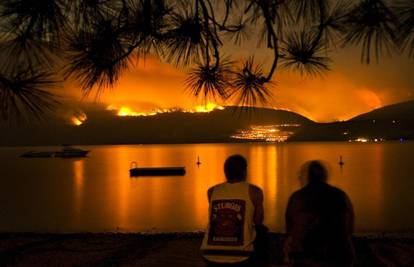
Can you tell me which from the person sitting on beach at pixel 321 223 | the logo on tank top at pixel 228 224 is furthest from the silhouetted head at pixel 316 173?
the logo on tank top at pixel 228 224

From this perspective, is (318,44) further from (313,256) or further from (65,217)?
(65,217)

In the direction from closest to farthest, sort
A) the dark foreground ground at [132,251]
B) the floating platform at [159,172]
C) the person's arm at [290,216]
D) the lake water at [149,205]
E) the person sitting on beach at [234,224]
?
the person sitting on beach at [234,224]
the person's arm at [290,216]
the dark foreground ground at [132,251]
the lake water at [149,205]
the floating platform at [159,172]

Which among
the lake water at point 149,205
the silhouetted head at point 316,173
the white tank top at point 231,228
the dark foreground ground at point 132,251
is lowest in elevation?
the lake water at point 149,205

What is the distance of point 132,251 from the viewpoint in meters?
7.93

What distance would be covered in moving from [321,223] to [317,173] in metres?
0.35

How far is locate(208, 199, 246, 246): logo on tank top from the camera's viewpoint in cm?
301

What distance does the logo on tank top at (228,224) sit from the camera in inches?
118

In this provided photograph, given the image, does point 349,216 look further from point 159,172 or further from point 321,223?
point 159,172

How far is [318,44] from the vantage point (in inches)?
132

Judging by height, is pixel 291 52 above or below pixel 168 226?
above

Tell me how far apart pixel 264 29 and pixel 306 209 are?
1.39 metres

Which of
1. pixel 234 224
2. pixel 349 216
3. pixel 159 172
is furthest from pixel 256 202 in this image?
pixel 159 172

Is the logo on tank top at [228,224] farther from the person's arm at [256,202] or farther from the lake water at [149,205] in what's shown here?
the lake water at [149,205]

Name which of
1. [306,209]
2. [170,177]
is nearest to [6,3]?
[306,209]
